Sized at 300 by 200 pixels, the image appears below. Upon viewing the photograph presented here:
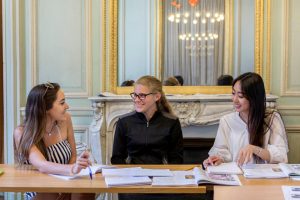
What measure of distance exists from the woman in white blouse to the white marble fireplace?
1.15 m

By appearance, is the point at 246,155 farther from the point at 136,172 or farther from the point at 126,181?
the point at 126,181

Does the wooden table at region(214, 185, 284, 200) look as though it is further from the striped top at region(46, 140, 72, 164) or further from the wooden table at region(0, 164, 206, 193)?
the striped top at region(46, 140, 72, 164)

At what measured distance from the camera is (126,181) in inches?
75.6

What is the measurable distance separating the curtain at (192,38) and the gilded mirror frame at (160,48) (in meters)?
0.07

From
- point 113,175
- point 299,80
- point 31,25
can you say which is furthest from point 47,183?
point 299,80

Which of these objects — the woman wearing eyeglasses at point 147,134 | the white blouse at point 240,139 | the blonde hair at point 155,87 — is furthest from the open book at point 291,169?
the blonde hair at point 155,87

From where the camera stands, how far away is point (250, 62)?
3787 mm

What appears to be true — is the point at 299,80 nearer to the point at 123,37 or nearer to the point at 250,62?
the point at 250,62

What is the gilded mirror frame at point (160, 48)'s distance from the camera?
12.4 ft

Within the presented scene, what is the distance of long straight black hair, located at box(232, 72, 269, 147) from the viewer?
2.44 m

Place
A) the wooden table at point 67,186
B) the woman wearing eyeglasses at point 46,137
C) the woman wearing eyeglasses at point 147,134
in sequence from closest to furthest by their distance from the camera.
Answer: the wooden table at point 67,186 → the woman wearing eyeglasses at point 46,137 → the woman wearing eyeglasses at point 147,134

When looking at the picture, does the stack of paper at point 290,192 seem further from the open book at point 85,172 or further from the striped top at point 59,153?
the striped top at point 59,153

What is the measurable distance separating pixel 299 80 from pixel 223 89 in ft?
2.18

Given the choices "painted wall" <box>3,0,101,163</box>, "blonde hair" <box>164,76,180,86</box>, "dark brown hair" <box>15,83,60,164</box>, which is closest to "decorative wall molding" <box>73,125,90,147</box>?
"painted wall" <box>3,0,101,163</box>
